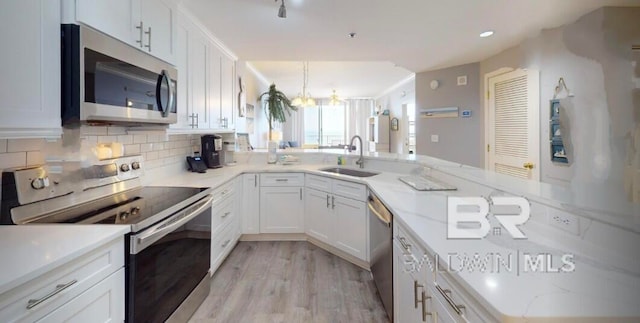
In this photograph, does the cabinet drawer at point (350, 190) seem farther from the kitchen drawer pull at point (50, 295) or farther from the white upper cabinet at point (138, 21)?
the kitchen drawer pull at point (50, 295)

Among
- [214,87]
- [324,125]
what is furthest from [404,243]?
[324,125]

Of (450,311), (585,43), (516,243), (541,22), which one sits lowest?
(450,311)

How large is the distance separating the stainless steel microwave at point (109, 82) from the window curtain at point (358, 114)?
9.85m

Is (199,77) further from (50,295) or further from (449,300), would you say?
(449,300)

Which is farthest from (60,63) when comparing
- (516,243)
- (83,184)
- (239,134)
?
(239,134)

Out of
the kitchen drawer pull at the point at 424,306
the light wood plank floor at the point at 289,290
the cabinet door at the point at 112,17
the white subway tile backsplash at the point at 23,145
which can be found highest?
the cabinet door at the point at 112,17

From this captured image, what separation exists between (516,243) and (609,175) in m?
0.39

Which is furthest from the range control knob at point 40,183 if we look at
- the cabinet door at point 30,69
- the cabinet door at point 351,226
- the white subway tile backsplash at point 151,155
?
the cabinet door at point 351,226

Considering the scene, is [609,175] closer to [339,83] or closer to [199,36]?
[199,36]

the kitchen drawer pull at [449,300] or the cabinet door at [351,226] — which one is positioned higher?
the kitchen drawer pull at [449,300]

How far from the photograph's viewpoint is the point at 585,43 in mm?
910

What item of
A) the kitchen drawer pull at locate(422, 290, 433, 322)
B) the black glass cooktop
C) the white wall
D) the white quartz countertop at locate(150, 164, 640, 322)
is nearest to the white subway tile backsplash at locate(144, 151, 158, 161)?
the black glass cooktop

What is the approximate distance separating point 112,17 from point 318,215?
2438mm

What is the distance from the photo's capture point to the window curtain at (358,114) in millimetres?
11570
